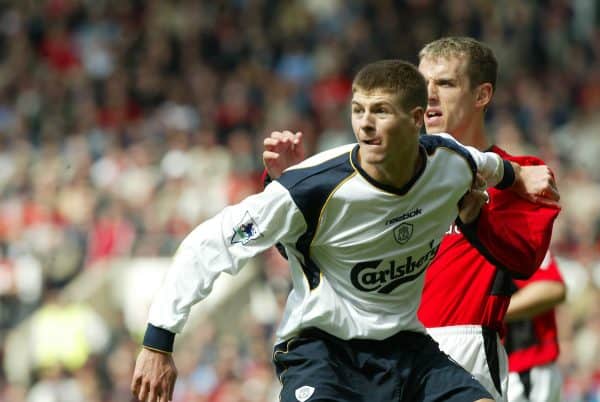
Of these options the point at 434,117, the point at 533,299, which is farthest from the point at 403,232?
the point at 533,299

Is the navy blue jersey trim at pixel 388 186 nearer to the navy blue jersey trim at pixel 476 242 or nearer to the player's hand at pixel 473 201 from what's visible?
the player's hand at pixel 473 201

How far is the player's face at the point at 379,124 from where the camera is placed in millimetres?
5039

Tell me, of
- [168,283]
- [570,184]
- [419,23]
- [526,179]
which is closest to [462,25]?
[419,23]

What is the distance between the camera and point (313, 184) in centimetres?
499

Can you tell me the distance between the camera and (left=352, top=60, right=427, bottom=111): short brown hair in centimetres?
505

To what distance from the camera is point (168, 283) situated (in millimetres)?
4934

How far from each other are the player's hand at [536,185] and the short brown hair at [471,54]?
522mm

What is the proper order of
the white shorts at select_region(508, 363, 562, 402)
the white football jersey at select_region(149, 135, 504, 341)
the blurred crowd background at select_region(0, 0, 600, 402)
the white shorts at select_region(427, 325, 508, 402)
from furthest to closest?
1. the blurred crowd background at select_region(0, 0, 600, 402)
2. the white shorts at select_region(508, 363, 562, 402)
3. the white shorts at select_region(427, 325, 508, 402)
4. the white football jersey at select_region(149, 135, 504, 341)

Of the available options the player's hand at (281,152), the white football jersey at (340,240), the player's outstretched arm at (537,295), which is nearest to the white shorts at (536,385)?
the player's outstretched arm at (537,295)

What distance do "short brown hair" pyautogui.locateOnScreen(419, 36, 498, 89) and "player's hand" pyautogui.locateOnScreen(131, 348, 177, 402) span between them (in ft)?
6.47

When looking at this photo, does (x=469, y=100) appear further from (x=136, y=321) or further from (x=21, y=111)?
(x=21, y=111)

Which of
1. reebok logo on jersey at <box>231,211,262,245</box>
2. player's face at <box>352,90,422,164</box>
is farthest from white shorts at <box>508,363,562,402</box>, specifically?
reebok logo on jersey at <box>231,211,262,245</box>

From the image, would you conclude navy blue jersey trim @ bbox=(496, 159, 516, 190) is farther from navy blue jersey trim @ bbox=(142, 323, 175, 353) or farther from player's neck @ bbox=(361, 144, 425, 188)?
navy blue jersey trim @ bbox=(142, 323, 175, 353)

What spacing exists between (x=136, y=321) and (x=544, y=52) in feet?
20.3
